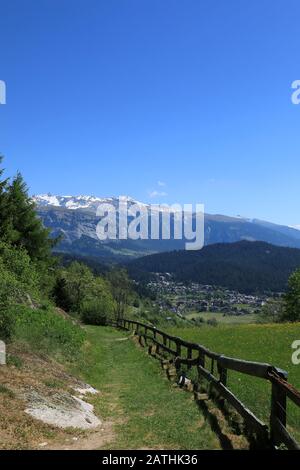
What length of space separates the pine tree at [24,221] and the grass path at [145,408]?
33514 millimetres

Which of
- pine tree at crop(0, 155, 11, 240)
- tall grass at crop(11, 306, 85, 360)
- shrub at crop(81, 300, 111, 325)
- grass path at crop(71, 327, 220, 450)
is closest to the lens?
grass path at crop(71, 327, 220, 450)

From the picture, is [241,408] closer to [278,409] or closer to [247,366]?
[247,366]

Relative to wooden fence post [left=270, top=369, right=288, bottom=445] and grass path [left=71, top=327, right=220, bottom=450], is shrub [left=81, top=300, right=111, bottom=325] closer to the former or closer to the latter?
grass path [left=71, top=327, right=220, bottom=450]

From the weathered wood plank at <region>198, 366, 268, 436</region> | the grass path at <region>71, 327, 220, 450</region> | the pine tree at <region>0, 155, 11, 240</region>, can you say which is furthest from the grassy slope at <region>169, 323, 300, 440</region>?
the pine tree at <region>0, 155, 11, 240</region>

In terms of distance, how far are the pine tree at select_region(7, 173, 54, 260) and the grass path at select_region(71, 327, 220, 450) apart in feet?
110

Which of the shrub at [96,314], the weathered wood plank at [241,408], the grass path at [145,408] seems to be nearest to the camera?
the weathered wood plank at [241,408]

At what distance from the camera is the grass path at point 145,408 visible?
10023 millimetres

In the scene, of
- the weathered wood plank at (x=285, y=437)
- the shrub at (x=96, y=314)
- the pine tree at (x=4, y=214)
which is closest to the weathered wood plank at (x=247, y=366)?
the weathered wood plank at (x=285, y=437)

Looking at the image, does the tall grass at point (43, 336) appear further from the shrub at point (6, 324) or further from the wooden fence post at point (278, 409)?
the wooden fence post at point (278, 409)

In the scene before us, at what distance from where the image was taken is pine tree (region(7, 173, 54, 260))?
55375 millimetres

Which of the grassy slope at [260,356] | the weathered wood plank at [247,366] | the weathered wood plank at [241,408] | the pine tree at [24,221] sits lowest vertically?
the grassy slope at [260,356]

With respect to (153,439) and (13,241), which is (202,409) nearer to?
(153,439)

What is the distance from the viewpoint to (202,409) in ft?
41.3

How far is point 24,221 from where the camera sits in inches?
2238
